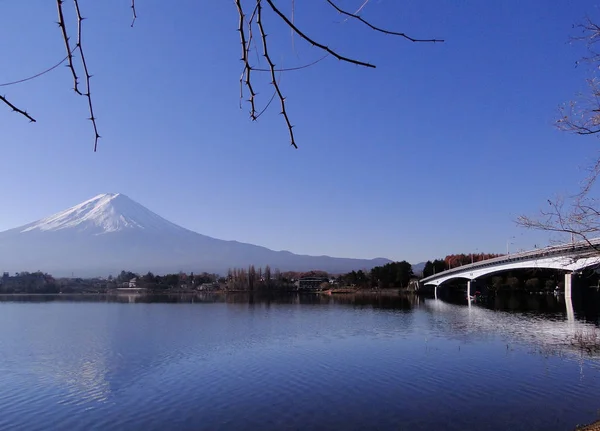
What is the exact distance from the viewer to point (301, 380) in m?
14.5

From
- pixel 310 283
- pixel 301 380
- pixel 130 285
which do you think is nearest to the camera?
pixel 301 380

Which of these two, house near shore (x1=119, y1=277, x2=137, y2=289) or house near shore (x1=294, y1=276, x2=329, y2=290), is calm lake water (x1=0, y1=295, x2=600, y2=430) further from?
house near shore (x1=119, y1=277, x2=137, y2=289)

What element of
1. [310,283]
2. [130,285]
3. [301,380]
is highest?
[130,285]

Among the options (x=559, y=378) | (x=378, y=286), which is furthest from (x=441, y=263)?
(x=559, y=378)

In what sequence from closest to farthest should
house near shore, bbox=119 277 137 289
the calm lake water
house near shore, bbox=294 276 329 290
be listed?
the calm lake water → house near shore, bbox=294 276 329 290 → house near shore, bbox=119 277 137 289

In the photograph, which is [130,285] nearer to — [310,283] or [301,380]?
[310,283]

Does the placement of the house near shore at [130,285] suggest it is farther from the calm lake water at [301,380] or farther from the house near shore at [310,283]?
the calm lake water at [301,380]

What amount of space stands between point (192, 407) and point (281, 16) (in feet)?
40.6

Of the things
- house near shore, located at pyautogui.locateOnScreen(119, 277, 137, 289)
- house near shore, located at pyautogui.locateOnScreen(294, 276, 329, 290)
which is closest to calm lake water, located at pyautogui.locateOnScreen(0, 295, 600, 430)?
house near shore, located at pyautogui.locateOnScreen(294, 276, 329, 290)

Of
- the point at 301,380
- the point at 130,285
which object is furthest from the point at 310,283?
the point at 301,380

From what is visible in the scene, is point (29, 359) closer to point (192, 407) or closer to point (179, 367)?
point (179, 367)

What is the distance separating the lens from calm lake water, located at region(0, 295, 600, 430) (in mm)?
11023

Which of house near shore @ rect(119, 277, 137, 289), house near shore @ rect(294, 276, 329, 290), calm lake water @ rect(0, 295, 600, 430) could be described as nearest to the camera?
calm lake water @ rect(0, 295, 600, 430)

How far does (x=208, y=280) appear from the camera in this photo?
12069 cm
